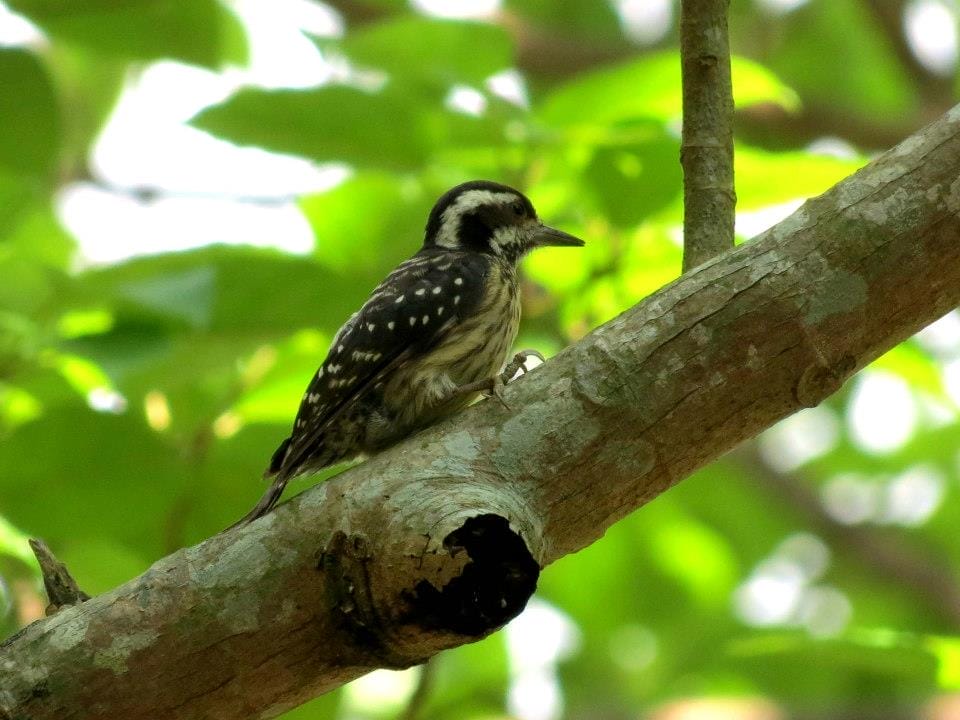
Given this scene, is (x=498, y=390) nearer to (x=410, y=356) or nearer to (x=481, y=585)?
A: (x=481, y=585)

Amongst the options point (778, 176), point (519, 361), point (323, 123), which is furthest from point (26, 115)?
point (778, 176)

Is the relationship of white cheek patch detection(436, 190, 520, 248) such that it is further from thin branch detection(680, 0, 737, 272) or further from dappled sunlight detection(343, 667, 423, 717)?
dappled sunlight detection(343, 667, 423, 717)

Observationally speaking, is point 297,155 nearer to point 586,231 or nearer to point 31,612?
point 586,231

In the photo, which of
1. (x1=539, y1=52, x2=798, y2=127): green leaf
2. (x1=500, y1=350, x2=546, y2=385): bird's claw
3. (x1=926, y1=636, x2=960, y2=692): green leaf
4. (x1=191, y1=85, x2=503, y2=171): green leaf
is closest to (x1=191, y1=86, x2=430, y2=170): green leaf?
(x1=191, y1=85, x2=503, y2=171): green leaf

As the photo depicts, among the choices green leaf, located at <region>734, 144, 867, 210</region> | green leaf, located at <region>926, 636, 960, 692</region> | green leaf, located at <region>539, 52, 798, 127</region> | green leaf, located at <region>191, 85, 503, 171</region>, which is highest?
green leaf, located at <region>191, 85, 503, 171</region>

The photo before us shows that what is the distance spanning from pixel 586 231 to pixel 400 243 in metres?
0.61

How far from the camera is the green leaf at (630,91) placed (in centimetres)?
352

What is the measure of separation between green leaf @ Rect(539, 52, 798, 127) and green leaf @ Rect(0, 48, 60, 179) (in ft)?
4.64

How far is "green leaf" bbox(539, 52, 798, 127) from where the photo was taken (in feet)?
11.5

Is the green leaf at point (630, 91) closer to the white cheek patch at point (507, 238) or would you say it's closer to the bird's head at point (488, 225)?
the bird's head at point (488, 225)

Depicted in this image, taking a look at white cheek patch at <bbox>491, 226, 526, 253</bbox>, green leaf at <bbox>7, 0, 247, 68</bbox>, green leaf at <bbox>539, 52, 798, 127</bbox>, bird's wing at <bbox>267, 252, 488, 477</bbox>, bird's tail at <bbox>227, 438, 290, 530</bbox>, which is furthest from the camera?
white cheek patch at <bbox>491, 226, 526, 253</bbox>

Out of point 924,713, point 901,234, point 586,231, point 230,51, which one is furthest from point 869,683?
point 230,51

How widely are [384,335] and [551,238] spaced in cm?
86

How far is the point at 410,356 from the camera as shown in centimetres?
392
